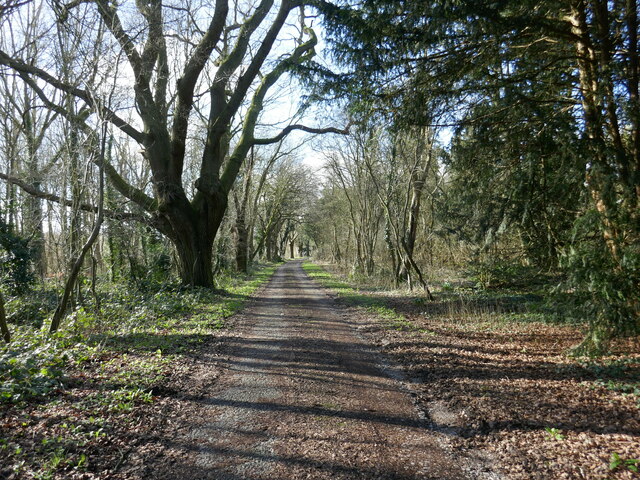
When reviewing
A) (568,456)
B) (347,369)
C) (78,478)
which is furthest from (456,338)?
(78,478)

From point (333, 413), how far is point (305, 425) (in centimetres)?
41

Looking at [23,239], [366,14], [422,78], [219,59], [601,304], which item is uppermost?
→ [219,59]

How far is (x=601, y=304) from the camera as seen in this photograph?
15.7 feet

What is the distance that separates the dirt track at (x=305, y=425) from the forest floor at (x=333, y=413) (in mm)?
17

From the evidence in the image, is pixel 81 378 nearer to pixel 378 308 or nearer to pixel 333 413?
pixel 333 413

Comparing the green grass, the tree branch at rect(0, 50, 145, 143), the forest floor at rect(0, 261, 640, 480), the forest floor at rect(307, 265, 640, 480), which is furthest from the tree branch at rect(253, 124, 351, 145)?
the forest floor at rect(0, 261, 640, 480)

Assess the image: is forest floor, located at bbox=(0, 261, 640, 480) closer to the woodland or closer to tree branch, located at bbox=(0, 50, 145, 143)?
the woodland

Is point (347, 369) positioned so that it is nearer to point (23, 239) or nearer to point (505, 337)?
point (505, 337)

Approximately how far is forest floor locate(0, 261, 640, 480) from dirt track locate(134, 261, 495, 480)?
0.02 meters

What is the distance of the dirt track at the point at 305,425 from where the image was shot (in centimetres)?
325

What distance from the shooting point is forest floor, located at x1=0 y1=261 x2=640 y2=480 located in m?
3.27

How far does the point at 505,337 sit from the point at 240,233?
18481 mm

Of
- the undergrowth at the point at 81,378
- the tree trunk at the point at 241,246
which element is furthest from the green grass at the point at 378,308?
the tree trunk at the point at 241,246

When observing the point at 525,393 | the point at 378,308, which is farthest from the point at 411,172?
the point at 525,393
